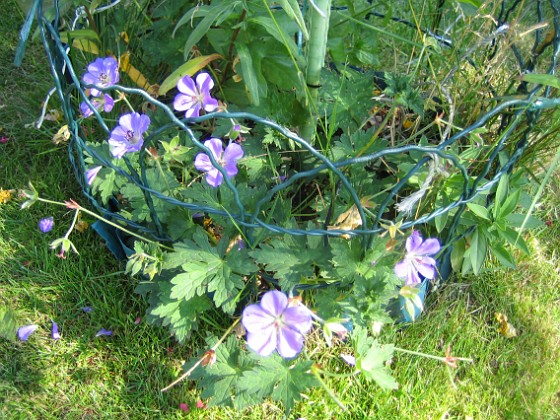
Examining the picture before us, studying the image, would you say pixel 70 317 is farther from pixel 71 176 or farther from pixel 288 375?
pixel 288 375

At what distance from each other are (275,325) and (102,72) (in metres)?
0.70

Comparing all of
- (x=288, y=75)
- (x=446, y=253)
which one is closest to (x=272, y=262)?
(x=288, y=75)

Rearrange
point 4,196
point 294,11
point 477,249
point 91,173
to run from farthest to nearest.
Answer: point 4,196 → point 477,249 → point 91,173 → point 294,11

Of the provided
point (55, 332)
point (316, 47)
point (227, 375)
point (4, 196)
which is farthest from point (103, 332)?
point (316, 47)

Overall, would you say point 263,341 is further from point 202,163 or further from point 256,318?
point 202,163

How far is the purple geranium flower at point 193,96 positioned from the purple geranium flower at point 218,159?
8 cm

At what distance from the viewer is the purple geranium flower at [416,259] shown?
3.69ft

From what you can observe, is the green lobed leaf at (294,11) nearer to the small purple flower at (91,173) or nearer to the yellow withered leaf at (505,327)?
the small purple flower at (91,173)

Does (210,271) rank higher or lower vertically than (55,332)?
higher

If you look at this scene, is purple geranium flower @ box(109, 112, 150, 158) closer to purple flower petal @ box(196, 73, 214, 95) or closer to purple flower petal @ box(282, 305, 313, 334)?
purple flower petal @ box(196, 73, 214, 95)

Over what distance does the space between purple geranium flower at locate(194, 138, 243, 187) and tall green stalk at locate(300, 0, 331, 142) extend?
0.18 meters

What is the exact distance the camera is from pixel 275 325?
1042 mm

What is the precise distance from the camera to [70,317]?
61.5 inches

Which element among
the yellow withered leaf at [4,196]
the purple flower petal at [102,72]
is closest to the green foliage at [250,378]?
the purple flower petal at [102,72]
